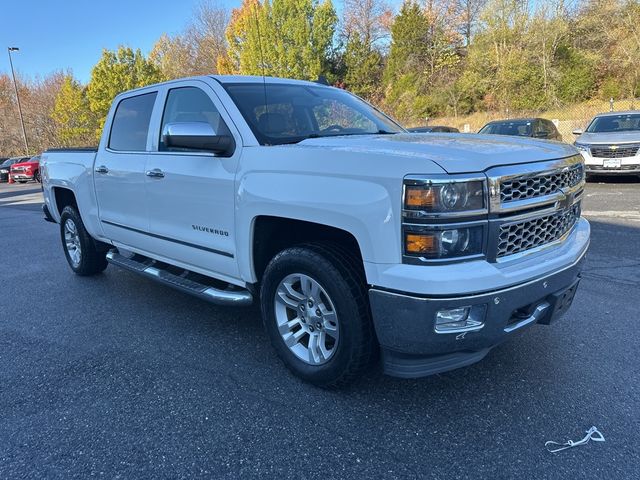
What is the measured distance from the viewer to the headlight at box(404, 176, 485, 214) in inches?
85.5

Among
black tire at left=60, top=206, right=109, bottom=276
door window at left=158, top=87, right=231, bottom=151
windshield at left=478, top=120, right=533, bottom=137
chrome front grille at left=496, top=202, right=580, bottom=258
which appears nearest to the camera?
chrome front grille at left=496, top=202, right=580, bottom=258

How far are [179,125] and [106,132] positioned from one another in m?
2.22

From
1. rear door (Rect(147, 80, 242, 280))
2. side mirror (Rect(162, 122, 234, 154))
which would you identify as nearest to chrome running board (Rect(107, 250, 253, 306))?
rear door (Rect(147, 80, 242, 280))

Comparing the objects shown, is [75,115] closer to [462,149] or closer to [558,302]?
[462,149]

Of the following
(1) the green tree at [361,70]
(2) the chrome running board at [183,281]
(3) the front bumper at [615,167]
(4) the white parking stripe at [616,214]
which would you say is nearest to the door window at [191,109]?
Answer: (2) the chrome running board at [183,281]

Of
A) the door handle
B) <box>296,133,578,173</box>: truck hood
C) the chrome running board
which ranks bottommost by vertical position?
the chrome running board

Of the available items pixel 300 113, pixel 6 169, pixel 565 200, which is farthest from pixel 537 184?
pixel 6 169

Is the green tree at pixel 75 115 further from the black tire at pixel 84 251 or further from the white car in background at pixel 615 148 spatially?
the white car in background at pixel 615 148

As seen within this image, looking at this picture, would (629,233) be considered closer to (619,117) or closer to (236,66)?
(619,117)

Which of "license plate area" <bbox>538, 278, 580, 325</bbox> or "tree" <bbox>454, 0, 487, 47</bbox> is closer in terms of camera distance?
"license plate area" <bbox>538, 278, 580, 325</bbox>

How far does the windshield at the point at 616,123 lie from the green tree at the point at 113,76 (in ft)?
112

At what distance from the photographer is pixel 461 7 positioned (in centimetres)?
3769

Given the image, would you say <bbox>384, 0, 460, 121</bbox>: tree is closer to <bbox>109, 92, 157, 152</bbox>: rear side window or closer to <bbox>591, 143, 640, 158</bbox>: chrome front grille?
<bbox>591, 143, 640, 158</bbox>: chrome front grille

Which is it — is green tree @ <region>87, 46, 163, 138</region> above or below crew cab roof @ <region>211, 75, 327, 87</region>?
above
